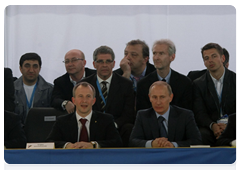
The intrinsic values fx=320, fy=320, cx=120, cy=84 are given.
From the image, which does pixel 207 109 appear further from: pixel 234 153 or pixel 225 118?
pixel 234 153

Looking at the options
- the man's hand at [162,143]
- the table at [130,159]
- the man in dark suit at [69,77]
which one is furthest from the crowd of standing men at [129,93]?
the table at [130,159]

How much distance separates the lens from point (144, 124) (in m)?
3.05

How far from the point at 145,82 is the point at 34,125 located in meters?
1.24

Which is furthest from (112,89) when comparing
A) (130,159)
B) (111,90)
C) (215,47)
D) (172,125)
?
(215,47)

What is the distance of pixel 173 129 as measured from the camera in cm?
304

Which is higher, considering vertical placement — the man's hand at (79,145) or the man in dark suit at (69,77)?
the man in dark suit at (69,77)

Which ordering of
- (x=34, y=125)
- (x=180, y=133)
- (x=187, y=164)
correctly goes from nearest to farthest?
1. (x=187, y=164)
2. (x=180, y=133)
3. (x=34, y=125)

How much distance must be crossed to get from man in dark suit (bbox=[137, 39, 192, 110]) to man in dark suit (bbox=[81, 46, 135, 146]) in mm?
129

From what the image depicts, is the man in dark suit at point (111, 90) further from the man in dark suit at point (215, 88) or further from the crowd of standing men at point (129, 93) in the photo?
the man in dark suit at point (215, 88)

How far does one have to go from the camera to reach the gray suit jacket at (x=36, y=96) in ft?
11.0

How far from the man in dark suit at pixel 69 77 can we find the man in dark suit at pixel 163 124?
759mm

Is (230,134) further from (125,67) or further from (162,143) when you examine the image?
(125,67)

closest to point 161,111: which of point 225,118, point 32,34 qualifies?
point 225,118

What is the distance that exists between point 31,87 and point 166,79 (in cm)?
146
